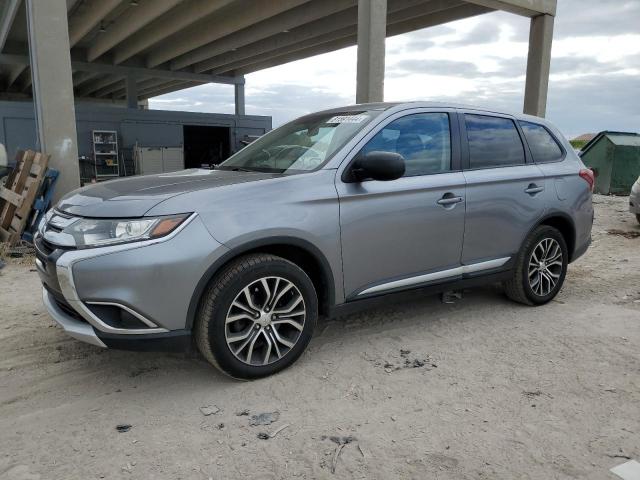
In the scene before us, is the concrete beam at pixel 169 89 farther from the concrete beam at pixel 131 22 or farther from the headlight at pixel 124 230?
the headlight at pixel 124 230

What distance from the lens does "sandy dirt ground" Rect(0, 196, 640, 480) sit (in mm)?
2314

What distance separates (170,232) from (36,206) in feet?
17.2

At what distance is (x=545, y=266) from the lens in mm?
4492

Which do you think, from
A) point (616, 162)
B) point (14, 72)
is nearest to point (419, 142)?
point (616, 162)

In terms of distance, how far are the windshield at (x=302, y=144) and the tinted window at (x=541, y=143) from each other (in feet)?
5.50

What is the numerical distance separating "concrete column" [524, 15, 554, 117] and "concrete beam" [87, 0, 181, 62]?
947 centimetres

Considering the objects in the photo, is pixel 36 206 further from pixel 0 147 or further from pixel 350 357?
pixel 350 357

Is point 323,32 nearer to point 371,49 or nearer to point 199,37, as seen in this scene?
point 199,37

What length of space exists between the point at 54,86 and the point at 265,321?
244 inches

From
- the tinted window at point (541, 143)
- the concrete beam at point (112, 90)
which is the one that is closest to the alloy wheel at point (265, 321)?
the tinted window at point (541, 143)

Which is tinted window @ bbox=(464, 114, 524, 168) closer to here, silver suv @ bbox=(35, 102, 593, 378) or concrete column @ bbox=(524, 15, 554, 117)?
silver suv @ bbox=(35, 102, 593, 378)

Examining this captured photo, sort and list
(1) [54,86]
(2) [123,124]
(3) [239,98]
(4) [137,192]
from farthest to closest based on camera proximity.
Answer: (3) [239,98]
(2) [123,124]
(1) [54,86]
(4) [137,192]

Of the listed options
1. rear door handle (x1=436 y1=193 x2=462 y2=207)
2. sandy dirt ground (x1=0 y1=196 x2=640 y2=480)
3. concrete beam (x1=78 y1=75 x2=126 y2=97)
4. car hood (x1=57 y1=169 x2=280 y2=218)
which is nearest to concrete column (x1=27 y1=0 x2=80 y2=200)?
sandy dirt ground (x1=0 y1=196 x2=640 y2=480)

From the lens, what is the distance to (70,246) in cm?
271
